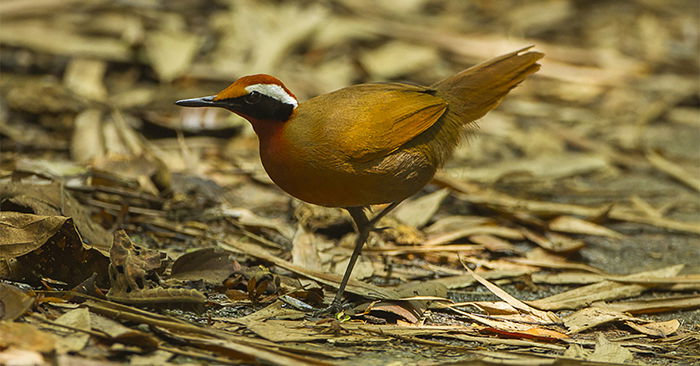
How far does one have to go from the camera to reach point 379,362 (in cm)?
277

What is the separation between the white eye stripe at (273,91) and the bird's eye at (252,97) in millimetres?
12

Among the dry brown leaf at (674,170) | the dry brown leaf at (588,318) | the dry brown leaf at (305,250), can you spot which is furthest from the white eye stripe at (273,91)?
the dry brown leaf at (674,170)

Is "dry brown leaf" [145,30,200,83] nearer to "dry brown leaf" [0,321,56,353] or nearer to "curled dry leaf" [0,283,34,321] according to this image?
"curled dry leaf" [0,283,34,321]

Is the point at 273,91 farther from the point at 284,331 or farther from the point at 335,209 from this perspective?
the point at 335,209

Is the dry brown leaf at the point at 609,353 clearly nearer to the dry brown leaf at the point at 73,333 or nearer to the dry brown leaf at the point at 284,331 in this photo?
the dry brown leaf at the point at 284,331

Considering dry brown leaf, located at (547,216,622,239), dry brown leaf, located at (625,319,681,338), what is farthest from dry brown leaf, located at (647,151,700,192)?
dry brown leaf, located at (625,319,681,338)

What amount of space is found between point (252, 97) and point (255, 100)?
2 centimetres

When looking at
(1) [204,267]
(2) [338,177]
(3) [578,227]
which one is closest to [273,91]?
(2) [338,177]

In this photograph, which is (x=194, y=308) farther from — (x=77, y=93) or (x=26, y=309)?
(x=77, y=93)

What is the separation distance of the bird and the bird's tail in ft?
0.65

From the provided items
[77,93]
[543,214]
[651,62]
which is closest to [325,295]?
[543,214]

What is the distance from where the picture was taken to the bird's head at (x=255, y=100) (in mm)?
3367

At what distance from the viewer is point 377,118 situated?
3.56 meters

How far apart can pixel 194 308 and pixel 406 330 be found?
75cm
